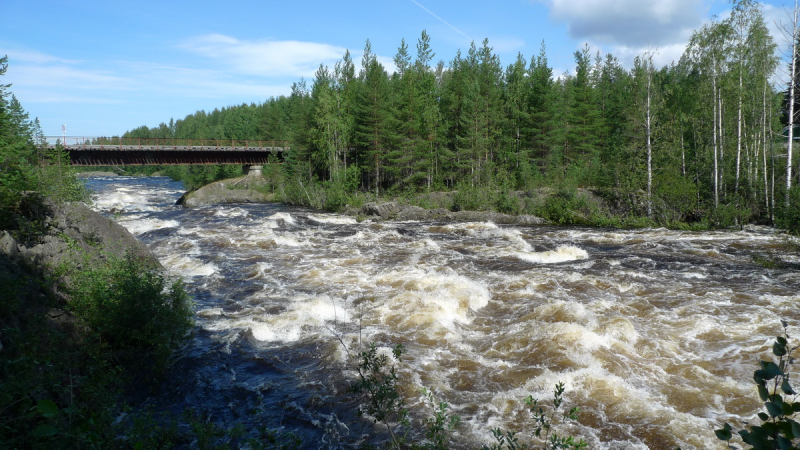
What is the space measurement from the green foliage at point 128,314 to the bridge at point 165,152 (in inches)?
1370

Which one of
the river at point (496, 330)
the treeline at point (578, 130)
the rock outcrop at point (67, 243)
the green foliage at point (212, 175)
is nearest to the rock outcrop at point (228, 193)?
the treeline at point (578, 130)

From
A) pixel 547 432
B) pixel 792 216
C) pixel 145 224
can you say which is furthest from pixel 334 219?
pixel 547 432

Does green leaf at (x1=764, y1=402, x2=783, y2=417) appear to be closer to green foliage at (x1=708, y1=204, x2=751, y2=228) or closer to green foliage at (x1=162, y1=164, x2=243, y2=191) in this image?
green foliage at (x1=708, y1=204, x2=751, y2=228)

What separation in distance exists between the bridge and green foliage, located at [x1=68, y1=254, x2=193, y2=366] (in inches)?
1370

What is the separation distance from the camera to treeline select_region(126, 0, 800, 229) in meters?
25.2

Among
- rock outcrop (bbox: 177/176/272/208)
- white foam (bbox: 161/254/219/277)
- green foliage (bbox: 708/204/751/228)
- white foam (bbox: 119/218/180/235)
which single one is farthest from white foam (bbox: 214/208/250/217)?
green foliage (bbox: 708/204/751/228)

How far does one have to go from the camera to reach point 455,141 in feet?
136

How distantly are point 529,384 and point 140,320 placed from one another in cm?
743

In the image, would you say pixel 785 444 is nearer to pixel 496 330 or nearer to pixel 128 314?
pixel 496 330

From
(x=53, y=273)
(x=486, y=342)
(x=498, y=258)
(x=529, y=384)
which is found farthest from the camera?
(x=498, y=258)

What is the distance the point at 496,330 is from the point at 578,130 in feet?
119

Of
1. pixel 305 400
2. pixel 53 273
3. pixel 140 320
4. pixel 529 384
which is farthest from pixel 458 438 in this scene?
pixel 53 273

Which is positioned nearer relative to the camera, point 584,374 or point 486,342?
point 584,374

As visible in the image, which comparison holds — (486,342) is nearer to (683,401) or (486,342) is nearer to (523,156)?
(683,401)
